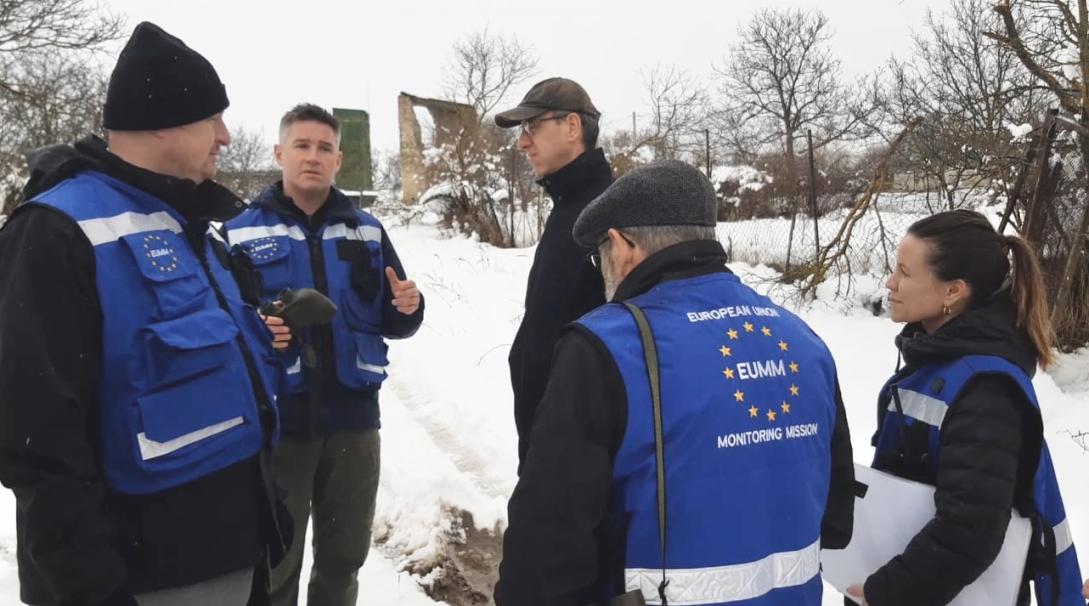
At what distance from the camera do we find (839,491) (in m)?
1.67

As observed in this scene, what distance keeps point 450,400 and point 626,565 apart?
4.91 metres

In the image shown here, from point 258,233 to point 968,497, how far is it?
2.41 metres

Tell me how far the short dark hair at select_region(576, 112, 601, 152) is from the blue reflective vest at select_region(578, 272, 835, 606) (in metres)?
1.33

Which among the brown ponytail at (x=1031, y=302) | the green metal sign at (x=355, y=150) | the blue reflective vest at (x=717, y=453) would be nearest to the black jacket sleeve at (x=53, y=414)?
the blue reflective vest at (x=717, y=453)

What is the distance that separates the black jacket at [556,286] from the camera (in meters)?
2.50

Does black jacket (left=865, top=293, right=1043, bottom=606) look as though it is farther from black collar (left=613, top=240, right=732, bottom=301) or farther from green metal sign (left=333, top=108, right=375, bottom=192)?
green metal sign (left=333, top=108, right=375, bottom=192)

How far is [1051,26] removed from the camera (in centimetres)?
598

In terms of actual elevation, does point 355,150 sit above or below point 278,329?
above

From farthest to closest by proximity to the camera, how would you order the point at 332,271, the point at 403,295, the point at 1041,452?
the point at 403,295 → the point at 332,271 → the point at 1041,452

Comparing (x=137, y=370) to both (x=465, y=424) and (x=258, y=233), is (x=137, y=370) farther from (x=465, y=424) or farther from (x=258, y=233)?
(x=465, y=424)

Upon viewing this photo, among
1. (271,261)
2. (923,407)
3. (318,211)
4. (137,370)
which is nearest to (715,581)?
(923,407)

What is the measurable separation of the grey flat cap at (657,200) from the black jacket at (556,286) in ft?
3.05

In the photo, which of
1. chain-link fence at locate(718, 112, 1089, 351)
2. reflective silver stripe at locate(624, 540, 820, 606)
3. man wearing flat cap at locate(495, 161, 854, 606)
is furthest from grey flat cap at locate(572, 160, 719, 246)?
chain-link fence at locate(718, 112, 1089, 351)

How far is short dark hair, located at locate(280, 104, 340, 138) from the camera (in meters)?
2.88
